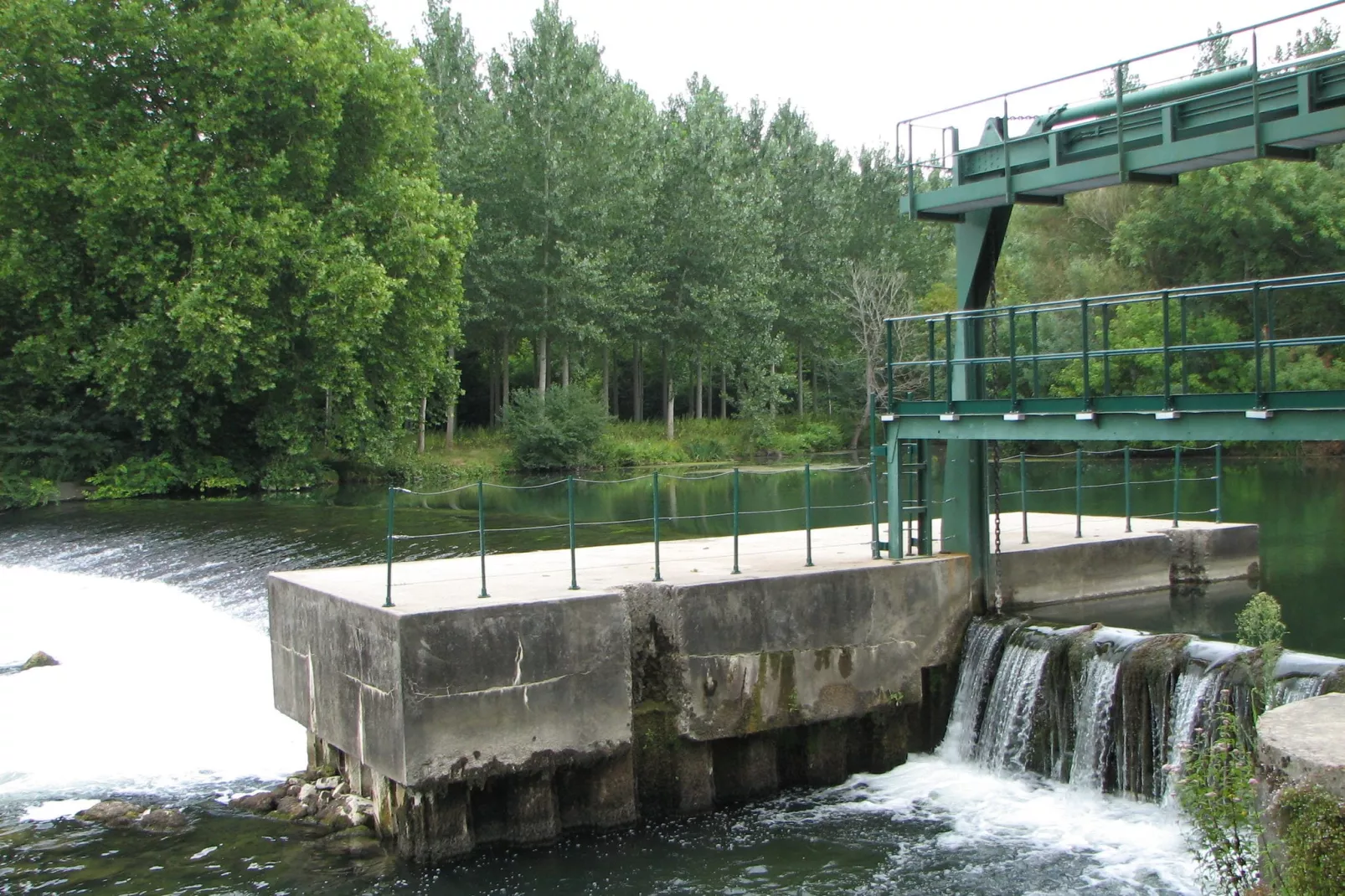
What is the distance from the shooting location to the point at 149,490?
130 ft

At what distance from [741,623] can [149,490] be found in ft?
103

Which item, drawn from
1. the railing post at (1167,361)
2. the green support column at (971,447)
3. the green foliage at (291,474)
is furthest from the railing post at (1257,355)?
the green foliage at (291,474)

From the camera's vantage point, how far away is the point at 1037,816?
12.5 meters

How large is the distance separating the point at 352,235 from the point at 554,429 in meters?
12.8

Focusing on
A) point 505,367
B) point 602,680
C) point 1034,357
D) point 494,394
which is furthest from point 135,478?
point 1034,357

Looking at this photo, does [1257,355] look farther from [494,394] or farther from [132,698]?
[494,394]

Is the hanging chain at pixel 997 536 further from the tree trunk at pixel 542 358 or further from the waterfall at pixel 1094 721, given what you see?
the tree trunk at pixel 542 358

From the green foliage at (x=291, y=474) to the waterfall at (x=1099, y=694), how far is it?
3095 cm

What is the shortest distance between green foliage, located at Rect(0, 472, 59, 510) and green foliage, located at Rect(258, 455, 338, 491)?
20.8ft

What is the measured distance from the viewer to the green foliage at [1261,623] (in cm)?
1254

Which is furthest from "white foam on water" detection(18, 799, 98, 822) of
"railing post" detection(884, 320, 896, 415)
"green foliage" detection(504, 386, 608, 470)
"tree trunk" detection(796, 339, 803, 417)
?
"tree trunk" detection(796, 339, 803, 417)

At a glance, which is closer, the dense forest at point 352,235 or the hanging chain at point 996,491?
the hanging chain at point 996,491

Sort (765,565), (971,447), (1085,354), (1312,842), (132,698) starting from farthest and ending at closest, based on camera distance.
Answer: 1. (132,698)
2. (971,447)
3. (765,565)
4. (1085,354)
5. (1312,842)

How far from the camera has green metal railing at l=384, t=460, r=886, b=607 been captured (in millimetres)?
13016
